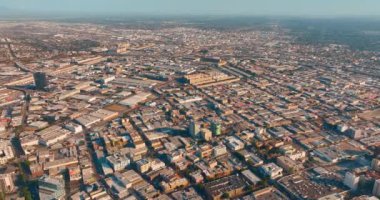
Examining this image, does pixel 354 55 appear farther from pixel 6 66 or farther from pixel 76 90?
pixel 6 66

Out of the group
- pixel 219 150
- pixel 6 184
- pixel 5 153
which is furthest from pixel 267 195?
pixel 5 153

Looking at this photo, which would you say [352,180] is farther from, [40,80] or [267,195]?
[40,80]

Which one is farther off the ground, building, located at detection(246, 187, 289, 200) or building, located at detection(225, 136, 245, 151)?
building, located at detection(225, 136, 245, 151)

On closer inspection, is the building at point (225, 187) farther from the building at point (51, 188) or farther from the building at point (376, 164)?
the building at point (376, 164)

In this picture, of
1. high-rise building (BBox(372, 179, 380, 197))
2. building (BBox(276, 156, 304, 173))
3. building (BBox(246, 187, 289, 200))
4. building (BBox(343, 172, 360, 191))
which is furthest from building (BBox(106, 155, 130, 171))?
high-rise building (BBox(372, 179, 380, 197))

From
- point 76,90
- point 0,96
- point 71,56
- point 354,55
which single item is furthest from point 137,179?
point 354,55

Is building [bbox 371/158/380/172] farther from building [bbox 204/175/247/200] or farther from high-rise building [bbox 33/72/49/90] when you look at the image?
high-rise building [bbox 33/72/49/90]
